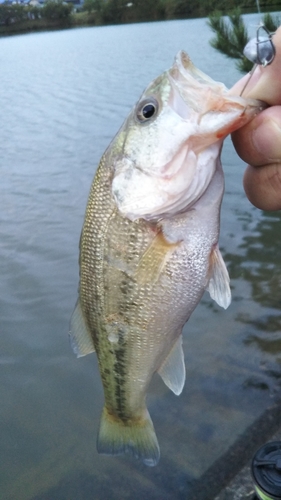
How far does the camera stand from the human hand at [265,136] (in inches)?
64.3

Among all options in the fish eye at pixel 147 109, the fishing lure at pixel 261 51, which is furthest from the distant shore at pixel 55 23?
the fishing lure at pixel 261 51

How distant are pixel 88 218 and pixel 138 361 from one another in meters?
0.61

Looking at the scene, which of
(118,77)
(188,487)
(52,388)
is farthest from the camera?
(118,77)

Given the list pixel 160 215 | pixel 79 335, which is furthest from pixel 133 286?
pixel 79 335

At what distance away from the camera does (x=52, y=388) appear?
4.63 metres

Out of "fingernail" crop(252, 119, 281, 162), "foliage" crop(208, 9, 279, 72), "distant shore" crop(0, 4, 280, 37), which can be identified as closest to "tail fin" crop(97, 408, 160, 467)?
"fingernail" crop(252, 119, 281, 162)

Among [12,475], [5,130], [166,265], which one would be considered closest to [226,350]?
[12,475]

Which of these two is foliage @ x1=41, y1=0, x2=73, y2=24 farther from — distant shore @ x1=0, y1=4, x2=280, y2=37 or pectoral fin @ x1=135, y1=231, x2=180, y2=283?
pectoral fin @ x1=135, y1=231, x2=180, y2=283

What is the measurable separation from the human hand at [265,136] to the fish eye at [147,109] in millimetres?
271

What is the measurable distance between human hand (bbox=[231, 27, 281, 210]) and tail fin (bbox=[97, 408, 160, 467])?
1109mm

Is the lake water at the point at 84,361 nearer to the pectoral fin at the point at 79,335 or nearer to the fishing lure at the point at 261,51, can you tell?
the pectoral fin at the point at 79,335

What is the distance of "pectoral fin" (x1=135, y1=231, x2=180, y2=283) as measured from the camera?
1800mm

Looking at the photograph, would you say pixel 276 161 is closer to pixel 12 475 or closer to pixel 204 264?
pixel 204 264

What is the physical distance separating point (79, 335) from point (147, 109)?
3.08 ft
